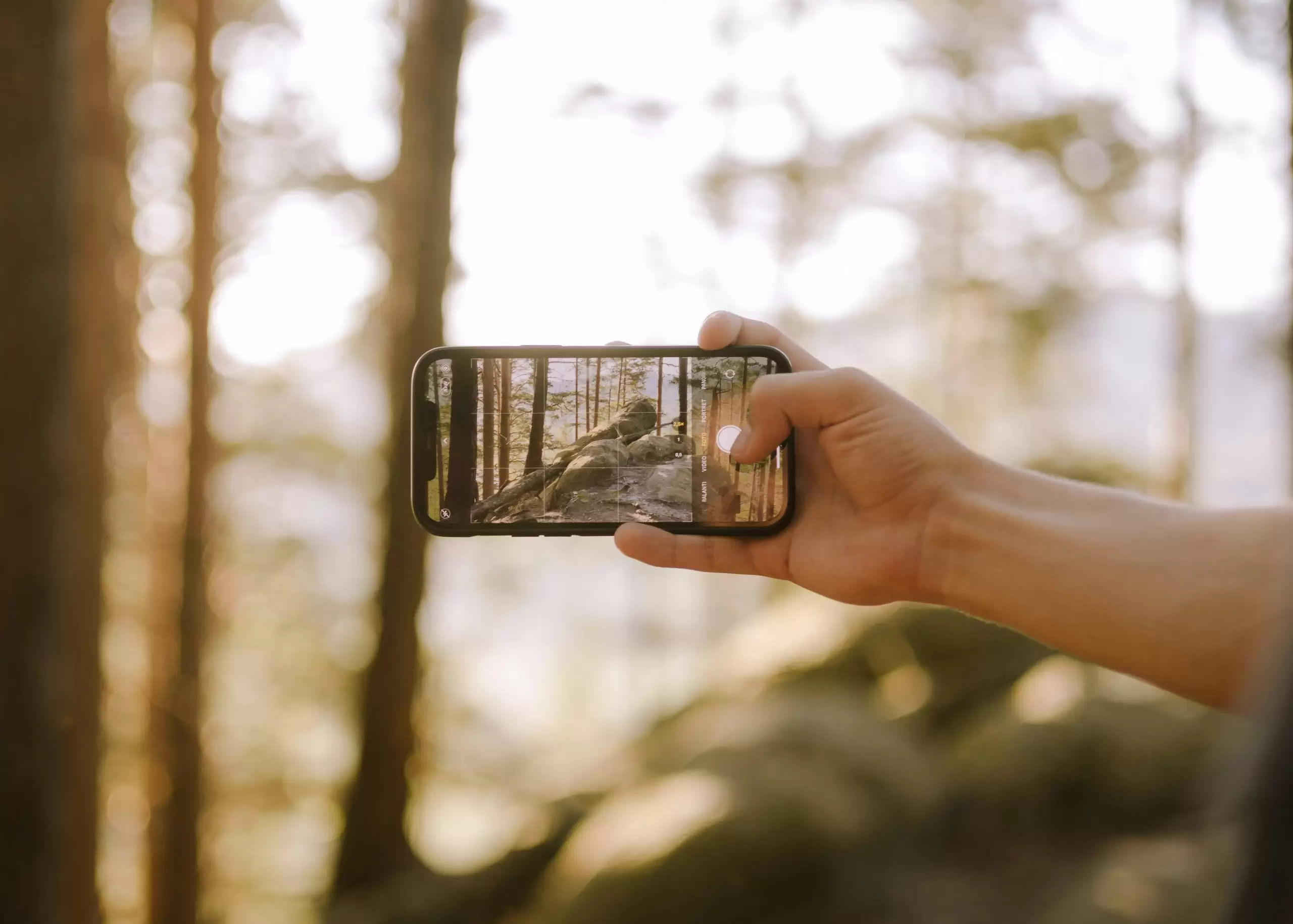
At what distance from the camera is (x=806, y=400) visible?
5.26 feet

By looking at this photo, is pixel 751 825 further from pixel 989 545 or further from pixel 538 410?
pixel 538 410

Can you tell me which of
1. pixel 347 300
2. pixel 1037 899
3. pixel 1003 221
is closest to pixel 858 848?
pixel 1037 899

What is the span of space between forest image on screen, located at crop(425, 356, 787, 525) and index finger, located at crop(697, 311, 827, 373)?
0.04 metres

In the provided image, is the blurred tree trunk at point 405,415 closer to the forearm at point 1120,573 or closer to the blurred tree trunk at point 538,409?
the blurred tree trunk at point 538,409

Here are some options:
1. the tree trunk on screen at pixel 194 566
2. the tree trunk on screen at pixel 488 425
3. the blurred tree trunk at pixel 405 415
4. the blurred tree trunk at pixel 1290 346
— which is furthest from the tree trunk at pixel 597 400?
the blurred tree trunk at pixel 1290 346

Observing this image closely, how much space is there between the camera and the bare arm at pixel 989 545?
4.27ft

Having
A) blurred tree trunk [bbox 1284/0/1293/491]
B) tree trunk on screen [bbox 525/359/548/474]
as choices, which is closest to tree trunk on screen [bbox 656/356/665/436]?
tree trunk on screen [bbox 525/359/548/474]

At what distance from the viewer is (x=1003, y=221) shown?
35.5 feet

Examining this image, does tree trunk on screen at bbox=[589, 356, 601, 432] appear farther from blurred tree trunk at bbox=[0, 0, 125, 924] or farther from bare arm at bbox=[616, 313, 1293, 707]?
blurred tree trunk at bbox=[0, 0, 125, 924]

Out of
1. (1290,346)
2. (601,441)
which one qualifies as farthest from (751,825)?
(1290,346)

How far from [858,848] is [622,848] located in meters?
1.49

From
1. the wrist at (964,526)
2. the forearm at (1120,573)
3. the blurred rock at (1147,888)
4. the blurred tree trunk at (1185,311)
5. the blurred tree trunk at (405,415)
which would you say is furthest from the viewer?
the blurred tree trunk at (1185,311)

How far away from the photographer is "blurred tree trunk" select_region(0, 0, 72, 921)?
283cm

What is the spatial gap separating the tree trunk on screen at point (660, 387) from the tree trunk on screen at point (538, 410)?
25 centimetres
